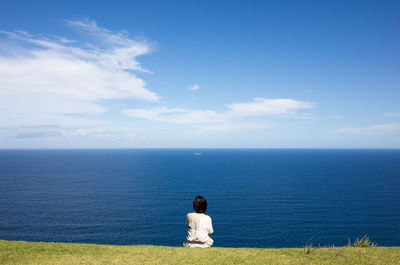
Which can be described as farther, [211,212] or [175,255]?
[211,212]

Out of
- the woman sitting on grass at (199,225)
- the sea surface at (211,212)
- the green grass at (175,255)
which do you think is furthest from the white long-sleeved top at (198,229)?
the sea surface at (211,212)

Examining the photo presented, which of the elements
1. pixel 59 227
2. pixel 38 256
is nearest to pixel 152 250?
pixel 38 256

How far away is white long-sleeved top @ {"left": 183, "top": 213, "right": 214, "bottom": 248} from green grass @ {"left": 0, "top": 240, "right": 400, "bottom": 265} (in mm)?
331

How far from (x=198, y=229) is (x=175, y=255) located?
1.31 meters

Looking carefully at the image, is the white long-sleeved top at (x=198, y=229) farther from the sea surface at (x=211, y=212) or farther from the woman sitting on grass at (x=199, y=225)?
the sea surface at (x=211, y=212)

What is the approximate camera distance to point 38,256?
9.25 meters

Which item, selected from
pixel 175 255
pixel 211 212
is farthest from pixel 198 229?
pixel 211 212

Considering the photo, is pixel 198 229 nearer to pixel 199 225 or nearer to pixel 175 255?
pixel 199 225

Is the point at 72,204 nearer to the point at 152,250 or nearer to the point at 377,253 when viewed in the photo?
the point at 152,250

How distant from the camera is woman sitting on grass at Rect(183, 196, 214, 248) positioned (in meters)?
9.30

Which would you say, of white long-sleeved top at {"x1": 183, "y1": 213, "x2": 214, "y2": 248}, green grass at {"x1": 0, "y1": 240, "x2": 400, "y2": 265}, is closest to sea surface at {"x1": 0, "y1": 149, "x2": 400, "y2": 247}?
green grass at {"x1": 0, "y1": 240, "x2": 400, "y2": 265}

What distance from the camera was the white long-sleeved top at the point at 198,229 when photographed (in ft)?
30.5

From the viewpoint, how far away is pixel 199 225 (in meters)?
9.37

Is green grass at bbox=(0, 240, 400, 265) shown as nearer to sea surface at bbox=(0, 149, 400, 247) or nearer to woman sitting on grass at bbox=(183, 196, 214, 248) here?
woman sitting on grass at bbox=(183, 196, 214, 248)
